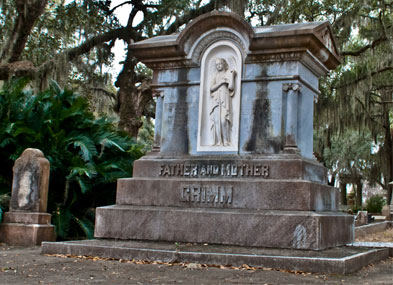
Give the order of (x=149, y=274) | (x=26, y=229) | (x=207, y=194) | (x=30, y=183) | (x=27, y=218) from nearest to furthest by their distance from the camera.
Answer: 1. (x=149, y=274)
2. (x=207, y=194)
3. (x=26, y=229)
4. (x=27, y=218)
5. (x=30, y=183)

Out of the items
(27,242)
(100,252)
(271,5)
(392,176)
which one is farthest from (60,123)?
(392,176)

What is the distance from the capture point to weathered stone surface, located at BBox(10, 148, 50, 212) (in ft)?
32.8

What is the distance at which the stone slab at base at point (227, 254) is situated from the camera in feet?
20.2

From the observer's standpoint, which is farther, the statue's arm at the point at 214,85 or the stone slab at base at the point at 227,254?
the statue's arm at the point at 214,85

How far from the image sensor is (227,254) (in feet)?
21.6

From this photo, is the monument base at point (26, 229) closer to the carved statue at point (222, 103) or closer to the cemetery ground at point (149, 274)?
the cemetery ground at point (149, 274)

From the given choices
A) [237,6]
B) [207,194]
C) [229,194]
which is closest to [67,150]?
[207,194]

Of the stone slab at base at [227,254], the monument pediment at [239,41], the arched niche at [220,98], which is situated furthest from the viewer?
the arched niche at [220,98]

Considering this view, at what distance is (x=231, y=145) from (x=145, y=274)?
125 inches

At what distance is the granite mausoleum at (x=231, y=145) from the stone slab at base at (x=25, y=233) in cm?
168

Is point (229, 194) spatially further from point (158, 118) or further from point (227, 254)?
point (158, 118)

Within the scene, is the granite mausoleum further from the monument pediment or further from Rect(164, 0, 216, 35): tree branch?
Rect(164, 0, 216, 35): tree branch

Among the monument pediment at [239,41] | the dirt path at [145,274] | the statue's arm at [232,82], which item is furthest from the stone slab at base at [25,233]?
the statue's arm at [232,82]

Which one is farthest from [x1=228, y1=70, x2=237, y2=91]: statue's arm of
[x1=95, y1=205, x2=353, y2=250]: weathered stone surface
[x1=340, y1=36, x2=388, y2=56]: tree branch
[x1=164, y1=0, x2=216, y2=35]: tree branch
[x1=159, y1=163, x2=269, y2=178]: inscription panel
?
[x1=340, y1=36, x2=388, y2=56]: tree branch
